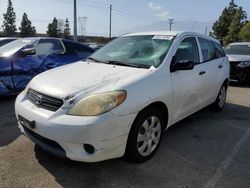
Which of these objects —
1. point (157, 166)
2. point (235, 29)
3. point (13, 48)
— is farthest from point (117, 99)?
point (235, 29)

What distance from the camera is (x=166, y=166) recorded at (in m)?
3.42

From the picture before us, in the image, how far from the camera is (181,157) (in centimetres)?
369

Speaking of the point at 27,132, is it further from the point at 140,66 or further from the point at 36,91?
the point at 140,66

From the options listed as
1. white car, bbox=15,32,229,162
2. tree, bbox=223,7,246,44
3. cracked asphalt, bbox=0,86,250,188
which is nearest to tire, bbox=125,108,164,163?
white car, bbox=15,32,229,162

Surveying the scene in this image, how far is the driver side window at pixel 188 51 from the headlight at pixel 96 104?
145cm

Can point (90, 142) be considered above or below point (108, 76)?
below

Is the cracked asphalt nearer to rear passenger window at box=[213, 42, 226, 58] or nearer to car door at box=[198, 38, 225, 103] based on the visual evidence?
car door at box=[198, 38, 225, 103]

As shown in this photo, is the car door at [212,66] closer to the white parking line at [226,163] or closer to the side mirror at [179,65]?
the white parking line at [226,163]

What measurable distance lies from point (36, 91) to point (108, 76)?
86 centimetres

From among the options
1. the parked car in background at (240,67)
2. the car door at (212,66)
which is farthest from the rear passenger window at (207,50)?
the parked car in background at (240,67)

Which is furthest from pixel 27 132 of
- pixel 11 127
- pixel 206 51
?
pixel 206 51

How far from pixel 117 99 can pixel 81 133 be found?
1.67ft

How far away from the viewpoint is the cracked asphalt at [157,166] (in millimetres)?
3043

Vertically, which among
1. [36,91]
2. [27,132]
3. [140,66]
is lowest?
[27,132]
